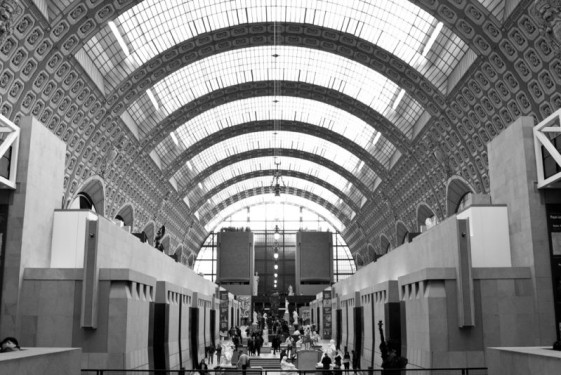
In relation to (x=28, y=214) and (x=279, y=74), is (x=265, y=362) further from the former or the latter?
(x=279, y=74)

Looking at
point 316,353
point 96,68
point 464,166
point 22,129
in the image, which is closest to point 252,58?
point 96,68

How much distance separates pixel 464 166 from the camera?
114ft

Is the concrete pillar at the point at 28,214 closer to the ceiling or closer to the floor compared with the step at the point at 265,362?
closer to the ceiling

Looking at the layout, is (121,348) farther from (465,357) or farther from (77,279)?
(465,357)

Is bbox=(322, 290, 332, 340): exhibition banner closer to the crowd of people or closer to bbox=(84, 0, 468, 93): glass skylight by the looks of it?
the crowd of people

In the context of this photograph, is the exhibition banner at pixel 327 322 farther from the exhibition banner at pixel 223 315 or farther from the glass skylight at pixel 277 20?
the glass skylight at pixel 277 20

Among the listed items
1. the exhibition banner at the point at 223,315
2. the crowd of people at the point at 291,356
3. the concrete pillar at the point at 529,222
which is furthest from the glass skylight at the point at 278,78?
the concrete pillar at the point at 529,222

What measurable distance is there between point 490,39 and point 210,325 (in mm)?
24920

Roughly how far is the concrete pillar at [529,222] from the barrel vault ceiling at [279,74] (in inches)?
301

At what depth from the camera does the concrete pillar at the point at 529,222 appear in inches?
629

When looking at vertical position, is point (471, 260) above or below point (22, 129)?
below

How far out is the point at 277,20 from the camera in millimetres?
36250

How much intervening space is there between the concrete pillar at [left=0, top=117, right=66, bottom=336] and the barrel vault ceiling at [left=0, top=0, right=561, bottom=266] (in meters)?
7.19

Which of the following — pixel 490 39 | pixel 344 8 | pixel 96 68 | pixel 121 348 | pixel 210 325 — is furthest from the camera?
pixel 210 325
